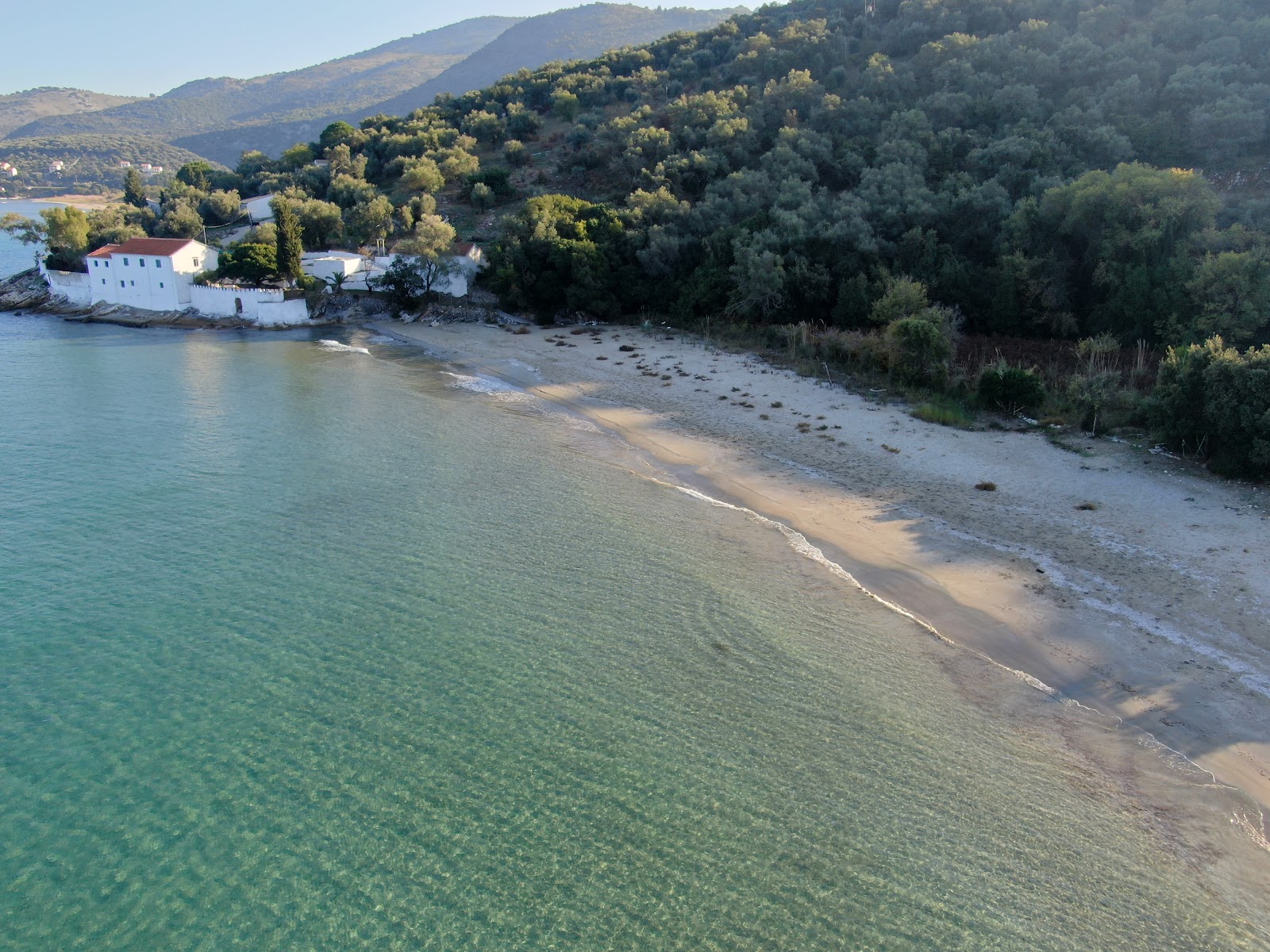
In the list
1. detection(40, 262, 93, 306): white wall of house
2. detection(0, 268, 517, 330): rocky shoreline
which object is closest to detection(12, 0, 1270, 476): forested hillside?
detection(0, 268, 517, 330): rocky shoreline

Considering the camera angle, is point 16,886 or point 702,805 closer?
point 16,886

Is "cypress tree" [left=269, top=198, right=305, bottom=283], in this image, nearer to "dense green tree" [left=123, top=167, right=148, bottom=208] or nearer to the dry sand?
"dense green tree" [left=123, top=167, right=148, bottom=208]

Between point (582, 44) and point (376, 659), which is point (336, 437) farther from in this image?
point (582, 44)

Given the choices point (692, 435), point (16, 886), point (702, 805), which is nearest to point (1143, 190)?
point (692, 435)

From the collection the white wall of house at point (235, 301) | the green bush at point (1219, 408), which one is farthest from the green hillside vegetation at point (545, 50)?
the green bush at point (1219, 408)

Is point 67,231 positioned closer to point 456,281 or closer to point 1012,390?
point 456,281
